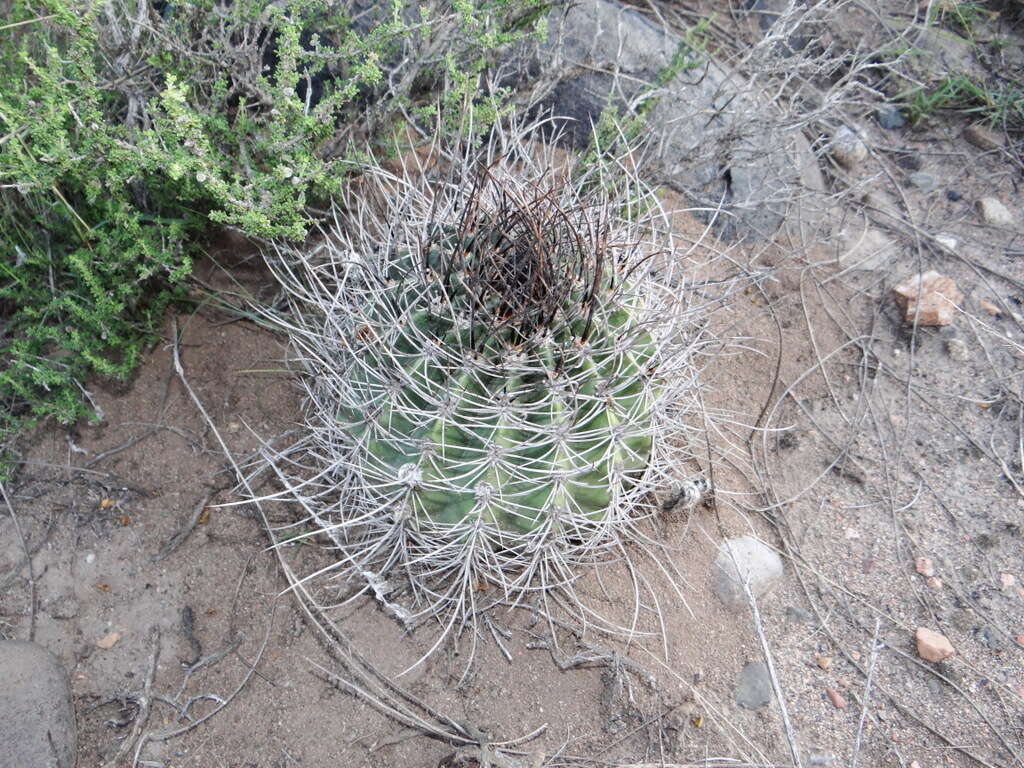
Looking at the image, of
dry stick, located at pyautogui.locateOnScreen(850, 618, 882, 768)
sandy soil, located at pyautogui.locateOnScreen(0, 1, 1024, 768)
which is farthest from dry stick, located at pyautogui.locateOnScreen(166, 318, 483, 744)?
dry stick, located at pyautogui.locateOnScreen(850, 618, 882, 768)

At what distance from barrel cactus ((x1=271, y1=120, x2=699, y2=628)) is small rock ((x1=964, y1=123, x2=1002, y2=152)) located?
95.5 inches

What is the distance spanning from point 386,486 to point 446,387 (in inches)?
12.2

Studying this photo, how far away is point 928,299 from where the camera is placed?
3121mm

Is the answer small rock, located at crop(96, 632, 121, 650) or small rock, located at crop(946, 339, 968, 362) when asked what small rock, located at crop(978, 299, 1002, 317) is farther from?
small rock, located at crop(96, 632, 121, 650)

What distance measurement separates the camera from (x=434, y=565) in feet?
7.39

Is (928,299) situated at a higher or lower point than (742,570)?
higher

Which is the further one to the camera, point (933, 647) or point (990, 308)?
point (990, 308)

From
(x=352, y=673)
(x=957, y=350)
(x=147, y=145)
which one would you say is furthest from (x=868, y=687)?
(x=147, y=145)

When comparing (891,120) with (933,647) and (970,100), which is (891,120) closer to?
(970,100)

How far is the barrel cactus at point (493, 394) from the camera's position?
6.29 feet

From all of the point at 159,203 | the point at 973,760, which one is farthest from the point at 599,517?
the point at 159,203

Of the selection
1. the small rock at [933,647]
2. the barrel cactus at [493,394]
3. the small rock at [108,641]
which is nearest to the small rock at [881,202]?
the barrel cactus at [493,394]

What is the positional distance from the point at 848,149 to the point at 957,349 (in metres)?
1.16

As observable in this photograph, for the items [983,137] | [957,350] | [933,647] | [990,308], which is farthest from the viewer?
[983,137]
